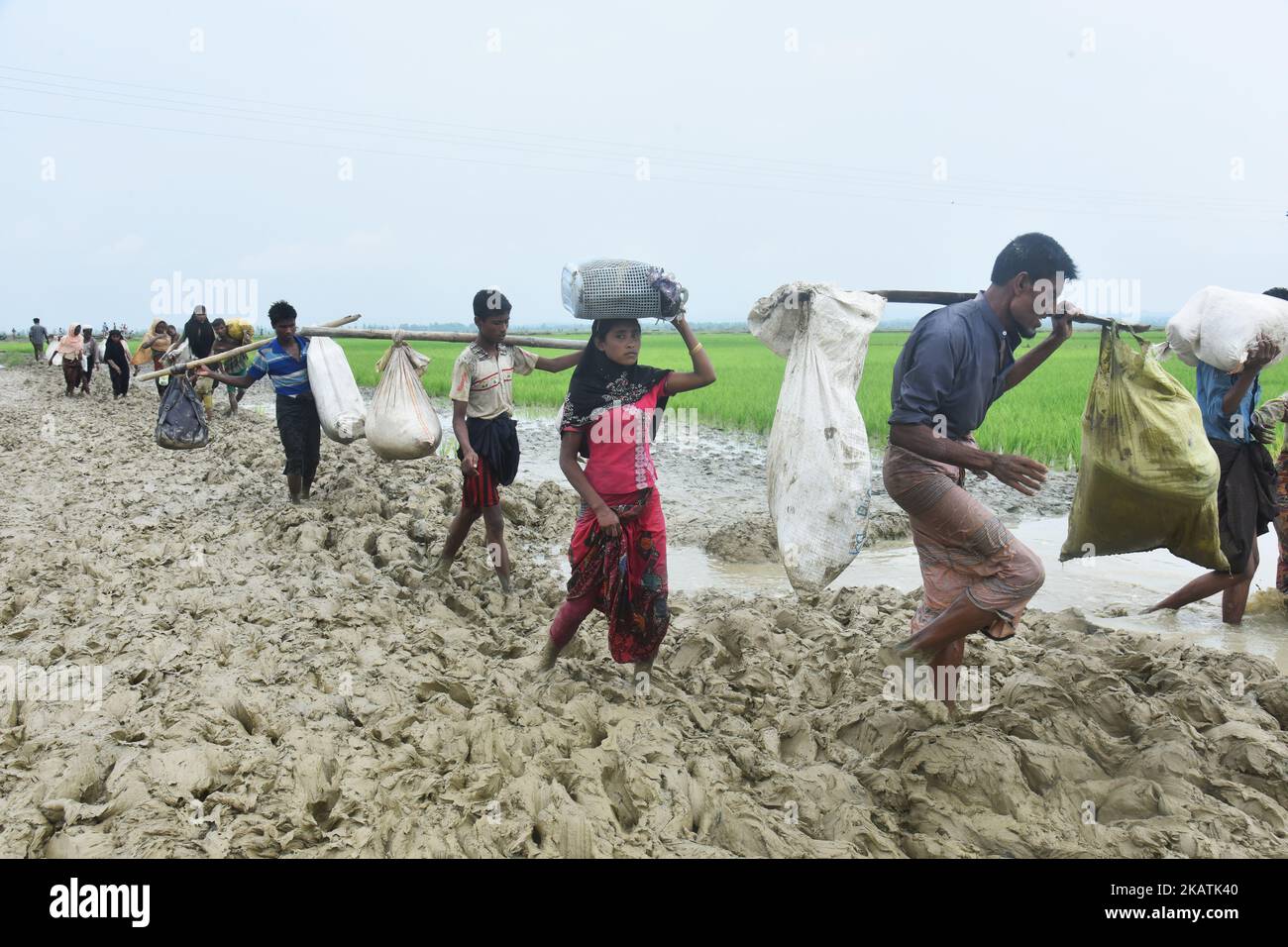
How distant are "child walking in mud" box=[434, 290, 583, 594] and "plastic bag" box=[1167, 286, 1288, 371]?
2.59 metres

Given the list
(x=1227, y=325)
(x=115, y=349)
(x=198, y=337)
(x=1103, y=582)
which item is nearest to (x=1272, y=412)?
(x=1227, y=325)

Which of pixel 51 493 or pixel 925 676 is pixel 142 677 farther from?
pixel 51 493

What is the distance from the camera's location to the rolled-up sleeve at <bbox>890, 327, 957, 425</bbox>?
278 cm

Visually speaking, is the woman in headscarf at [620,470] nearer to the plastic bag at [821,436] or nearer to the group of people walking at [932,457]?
the group of people walking at [932,457]

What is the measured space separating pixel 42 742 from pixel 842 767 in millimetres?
2598

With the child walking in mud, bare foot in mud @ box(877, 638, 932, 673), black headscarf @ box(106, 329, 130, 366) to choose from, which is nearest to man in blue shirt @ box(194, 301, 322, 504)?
the child walking in mud

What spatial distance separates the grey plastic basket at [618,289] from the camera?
3080 mm

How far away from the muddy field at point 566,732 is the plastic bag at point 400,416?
0.74 metres

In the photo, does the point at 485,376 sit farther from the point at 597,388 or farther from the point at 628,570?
the point at 628,570

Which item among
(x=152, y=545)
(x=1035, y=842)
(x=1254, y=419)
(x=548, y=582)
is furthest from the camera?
(x=152, y=545)

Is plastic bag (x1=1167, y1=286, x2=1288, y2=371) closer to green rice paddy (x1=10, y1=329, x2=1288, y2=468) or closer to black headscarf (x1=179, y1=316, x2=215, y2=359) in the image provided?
green rice paddy (x1=10, y1=329, x2=1288, y2=468)

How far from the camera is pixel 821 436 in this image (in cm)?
300

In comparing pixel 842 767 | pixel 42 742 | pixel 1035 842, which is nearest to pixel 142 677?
pixel 42 742
